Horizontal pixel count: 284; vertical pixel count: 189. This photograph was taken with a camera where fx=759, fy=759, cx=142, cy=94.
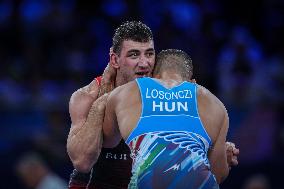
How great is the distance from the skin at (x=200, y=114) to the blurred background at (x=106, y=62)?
13.7 feet

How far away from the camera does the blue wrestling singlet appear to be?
212 inches

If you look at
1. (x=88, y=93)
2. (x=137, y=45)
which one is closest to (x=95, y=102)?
(x=88, y=93)

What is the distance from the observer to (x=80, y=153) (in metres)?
6.11

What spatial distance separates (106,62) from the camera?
12.5 meters

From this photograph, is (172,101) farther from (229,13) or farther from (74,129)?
(229,13)

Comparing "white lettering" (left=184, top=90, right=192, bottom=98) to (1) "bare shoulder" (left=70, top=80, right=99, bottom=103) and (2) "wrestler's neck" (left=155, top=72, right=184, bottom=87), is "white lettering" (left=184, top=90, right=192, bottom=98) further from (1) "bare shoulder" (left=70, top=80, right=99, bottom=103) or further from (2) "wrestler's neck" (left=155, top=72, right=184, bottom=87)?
(1) "bare shoulder" (left=70, top=80, right=99, bottom=103)

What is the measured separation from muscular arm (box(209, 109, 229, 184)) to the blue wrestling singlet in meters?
0.16

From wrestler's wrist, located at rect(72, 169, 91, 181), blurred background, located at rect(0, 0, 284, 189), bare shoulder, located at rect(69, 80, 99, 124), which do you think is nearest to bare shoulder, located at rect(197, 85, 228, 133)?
bare shoulder, located at rect(69, 80, 99, 124)

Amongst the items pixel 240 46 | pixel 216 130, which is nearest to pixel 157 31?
pixel 240 46

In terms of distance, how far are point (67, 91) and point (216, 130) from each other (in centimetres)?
639

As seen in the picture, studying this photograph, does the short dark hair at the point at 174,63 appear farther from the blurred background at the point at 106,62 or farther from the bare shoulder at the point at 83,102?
the blurred background at the point at 106,62

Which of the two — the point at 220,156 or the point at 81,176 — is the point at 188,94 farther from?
the point at 81,176

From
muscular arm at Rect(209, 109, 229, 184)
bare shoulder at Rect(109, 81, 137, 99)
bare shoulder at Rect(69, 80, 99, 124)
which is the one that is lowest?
muscular arm at Rect(209, 109, 229, 184)

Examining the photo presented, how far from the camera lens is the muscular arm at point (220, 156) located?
18.9ft
